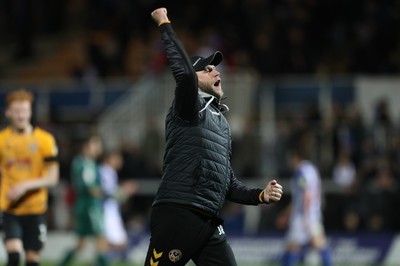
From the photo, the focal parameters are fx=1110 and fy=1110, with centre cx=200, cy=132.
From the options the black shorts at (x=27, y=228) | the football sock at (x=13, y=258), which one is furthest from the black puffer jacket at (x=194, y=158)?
the black shorts at (x=27, y=228)

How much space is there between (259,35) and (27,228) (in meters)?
13.4

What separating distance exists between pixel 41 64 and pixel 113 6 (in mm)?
2429

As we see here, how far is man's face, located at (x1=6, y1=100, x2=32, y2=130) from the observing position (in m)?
11.8

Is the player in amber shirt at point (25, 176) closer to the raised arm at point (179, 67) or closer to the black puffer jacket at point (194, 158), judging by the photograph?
the black puffer jacket at point (194, 158)

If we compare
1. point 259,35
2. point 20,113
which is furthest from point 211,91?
point 259,35

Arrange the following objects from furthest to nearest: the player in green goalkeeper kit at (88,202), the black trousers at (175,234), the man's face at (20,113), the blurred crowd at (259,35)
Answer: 1. the blurred crowd at (259,35)
2. the player in green goalkeeper kit at (88,202)
3. the man's face at (20,113)
4. the black trousers at (175,234)

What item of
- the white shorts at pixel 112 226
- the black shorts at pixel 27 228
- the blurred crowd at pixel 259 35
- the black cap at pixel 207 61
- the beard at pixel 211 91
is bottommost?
the black shorts at pixel 27 228

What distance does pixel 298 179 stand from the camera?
1702 centimetres

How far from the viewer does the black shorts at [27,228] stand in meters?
11.8

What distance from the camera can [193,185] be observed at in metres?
8.62

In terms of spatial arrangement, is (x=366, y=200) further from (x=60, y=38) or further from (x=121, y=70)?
(x=60, y=38)

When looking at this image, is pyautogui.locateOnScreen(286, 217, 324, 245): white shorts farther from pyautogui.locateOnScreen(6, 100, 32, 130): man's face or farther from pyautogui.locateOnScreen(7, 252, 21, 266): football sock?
pyautogui.locateOnScreen(7, 252, 21, 266): football sock

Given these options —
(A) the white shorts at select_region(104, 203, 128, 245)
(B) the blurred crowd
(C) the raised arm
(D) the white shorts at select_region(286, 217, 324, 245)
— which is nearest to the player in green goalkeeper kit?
(A) the white shorts at select_region(104, 203, 128, 245)

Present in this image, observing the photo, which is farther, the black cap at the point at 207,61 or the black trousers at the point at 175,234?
the black cap at the point at 207,61
